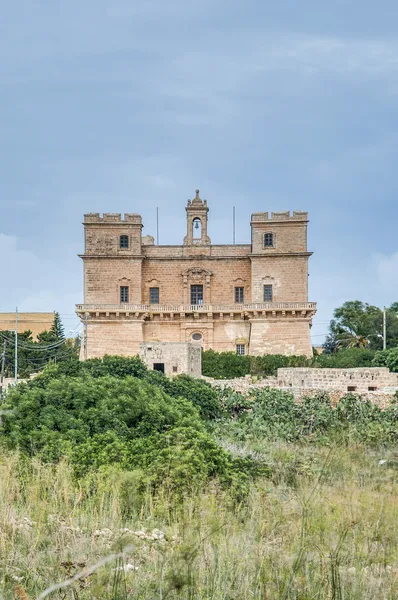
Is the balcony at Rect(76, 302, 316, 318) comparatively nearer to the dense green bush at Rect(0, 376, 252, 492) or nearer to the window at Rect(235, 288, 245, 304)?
the window at Rect(235, 288, 245, 304)

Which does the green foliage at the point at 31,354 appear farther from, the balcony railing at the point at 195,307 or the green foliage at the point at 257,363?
the green foliage at the point at 257,363

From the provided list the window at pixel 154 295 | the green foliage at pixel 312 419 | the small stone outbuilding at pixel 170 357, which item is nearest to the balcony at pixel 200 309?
the window at pixel 154 295

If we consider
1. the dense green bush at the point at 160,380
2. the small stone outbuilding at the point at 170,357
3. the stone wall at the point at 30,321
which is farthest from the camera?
the stone wall at the point at 30,321

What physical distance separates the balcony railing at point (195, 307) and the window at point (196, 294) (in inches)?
28.1

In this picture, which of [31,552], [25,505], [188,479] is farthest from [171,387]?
[31,552]

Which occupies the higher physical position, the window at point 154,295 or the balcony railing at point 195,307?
the window at point 154,295

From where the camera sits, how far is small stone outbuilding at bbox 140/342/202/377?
74.2 ft

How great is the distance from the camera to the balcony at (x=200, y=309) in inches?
1296

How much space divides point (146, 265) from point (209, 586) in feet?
104

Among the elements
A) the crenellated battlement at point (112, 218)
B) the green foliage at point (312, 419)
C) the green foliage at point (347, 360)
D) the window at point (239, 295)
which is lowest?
the green foliage at point (312, 419)

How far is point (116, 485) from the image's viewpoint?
5914 mm

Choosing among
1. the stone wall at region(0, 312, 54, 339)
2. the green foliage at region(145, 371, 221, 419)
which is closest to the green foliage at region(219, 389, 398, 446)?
the green foliage at region(145, 371, 221, 419)

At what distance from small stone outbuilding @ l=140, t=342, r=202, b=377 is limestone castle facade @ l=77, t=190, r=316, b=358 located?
990cm

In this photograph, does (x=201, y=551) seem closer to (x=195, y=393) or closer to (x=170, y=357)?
(x=195, y=393)
